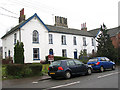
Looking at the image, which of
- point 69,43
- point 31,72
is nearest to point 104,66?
point 31,72

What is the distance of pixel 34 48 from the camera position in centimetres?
2548

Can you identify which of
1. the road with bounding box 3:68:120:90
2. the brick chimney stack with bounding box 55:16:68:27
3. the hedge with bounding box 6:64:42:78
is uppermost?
the brick chimney stack with bounding box 55:16:68:27

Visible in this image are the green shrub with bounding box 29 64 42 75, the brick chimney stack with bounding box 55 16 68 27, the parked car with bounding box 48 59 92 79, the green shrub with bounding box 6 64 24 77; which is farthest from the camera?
the brick chimney stack with bounding box 55 16 68 27

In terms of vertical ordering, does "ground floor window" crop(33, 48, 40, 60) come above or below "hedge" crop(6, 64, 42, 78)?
above

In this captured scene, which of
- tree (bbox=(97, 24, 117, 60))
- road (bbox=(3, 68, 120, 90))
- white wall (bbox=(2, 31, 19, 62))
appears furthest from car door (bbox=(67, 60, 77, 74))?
white wall (bbox=(2, 31, 19, 62))

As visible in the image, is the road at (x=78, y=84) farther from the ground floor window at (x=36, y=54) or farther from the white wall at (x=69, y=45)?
the white wall at (x=69, y=45)

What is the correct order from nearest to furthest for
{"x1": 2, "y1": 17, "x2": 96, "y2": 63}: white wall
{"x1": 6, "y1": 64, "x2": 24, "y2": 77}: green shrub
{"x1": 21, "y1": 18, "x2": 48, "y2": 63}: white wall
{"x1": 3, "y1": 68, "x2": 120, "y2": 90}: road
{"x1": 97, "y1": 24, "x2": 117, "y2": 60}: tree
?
{"x1": 3, "y1": 68, "x2": 120, "y2": 90}: road < {"x1": 6, "y1": 64, "x2": 24, "y2": 77}: green shrub < {"x1": 21, "y1": 18, "x2": 48, "y2": 63}: white wall < {"x1": 2, "y1": 17, "x2": 96, "y2": 63}: white wall < {"x1": 97, "y1": 24, "x2": 117, "y2": 60}: tree

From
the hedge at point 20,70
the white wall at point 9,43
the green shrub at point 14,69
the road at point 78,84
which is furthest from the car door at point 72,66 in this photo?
the white wall at point 9,43

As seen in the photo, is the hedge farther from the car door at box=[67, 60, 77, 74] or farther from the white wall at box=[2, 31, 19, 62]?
the white wall at box=[2, 31, 19, 62]

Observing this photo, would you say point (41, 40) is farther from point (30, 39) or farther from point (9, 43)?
point (9, 43)

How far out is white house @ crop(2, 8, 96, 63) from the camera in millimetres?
24545

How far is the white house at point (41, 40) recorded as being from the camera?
24545 millimetres

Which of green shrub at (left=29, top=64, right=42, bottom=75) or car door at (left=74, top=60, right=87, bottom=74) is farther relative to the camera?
green shrub at (left=29, top=64, right=42, bottom=75)

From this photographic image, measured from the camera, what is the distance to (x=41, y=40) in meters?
26.4
